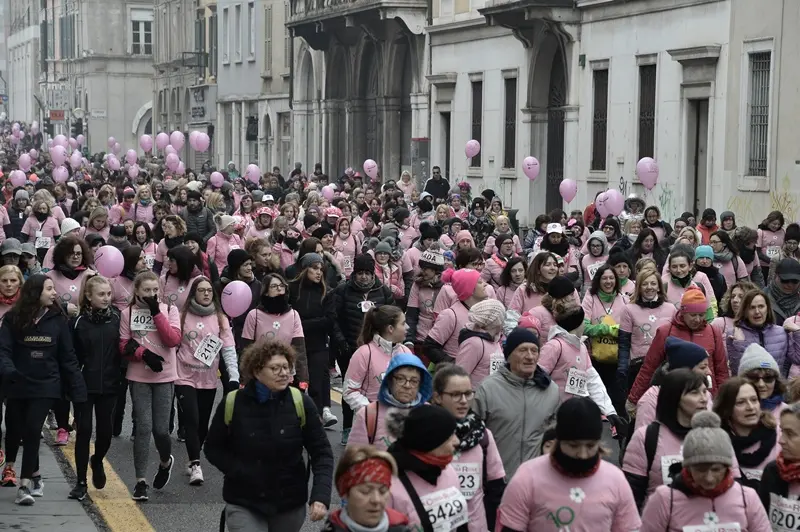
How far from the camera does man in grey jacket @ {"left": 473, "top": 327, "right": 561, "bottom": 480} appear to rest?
7.94m

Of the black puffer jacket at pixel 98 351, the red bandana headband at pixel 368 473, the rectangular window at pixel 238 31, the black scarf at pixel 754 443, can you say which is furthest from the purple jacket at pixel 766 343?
the rectangular window at pixel 238 31

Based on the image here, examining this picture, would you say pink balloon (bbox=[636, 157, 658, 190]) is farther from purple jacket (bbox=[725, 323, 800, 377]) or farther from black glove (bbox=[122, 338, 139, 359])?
black glove (bbox=[122, 338, 139, 359])

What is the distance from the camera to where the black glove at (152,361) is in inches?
407

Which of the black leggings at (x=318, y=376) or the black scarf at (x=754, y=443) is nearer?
the black scarf at (x=754, y=443)

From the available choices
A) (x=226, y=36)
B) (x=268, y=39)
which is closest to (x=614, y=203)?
(x=268, y=39)

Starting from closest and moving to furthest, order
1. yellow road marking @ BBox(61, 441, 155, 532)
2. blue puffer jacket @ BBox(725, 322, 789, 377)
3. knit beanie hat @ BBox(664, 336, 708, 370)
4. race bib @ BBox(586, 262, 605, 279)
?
1. knit beanie hat @ BBox(664, 336, 708, 370)
2. yellow road marking @ BBox(61, 441, 155, 532)
3. blue puffer jacket @ BBox(725, 322, 789, 377)
4. race bib @ BBox(586, 262, 605, 279)

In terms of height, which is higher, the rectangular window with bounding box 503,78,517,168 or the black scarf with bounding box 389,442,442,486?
the rectangular window with bounding box 503,78,517,168

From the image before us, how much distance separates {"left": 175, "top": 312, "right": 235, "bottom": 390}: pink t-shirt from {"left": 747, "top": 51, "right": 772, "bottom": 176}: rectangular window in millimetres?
14292

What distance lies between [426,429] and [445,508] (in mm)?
343

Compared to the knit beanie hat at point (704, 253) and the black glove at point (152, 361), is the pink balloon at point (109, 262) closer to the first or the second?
the black glove at point (152, 361)

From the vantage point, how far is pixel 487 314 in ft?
30.8

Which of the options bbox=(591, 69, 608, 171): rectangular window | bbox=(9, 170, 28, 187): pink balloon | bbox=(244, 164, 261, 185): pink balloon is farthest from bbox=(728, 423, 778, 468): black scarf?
bbox=(244, 164, 261, 185): pink balloon

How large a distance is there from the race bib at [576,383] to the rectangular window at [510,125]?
80.2ft

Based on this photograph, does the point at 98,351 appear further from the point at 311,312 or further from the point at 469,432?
the point at 469,432
